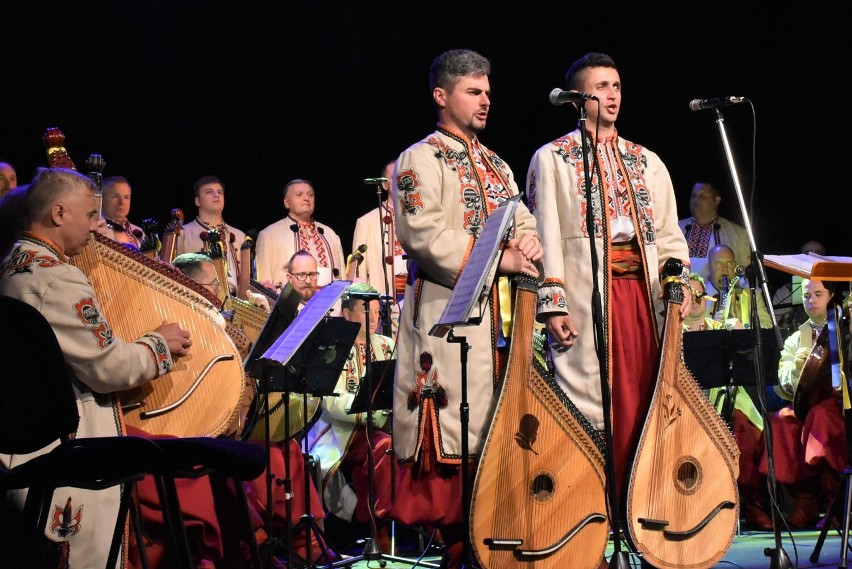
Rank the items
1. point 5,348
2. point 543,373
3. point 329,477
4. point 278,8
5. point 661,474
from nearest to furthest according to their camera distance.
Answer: point 5,348, point 543,373, point 661,474, point 329,477, point 278,8

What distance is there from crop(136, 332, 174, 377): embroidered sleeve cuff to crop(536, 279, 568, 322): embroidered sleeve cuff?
57.0 inches

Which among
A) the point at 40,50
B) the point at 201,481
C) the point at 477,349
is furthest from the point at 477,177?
the point at 40,50

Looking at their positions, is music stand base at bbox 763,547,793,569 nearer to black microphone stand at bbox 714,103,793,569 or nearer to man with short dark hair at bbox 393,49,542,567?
black microphone stand at bbox 714,103,793,569

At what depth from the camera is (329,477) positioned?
19.7 feet

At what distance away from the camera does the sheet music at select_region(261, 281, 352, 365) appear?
385 cm

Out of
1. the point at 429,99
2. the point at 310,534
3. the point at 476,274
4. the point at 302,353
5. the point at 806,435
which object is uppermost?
the point at 429,99

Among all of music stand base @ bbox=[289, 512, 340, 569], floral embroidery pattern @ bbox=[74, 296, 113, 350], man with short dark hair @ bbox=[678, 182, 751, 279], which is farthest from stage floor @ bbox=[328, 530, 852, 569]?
man with short dark hair @ bbox=[678, 182, 751, 279]

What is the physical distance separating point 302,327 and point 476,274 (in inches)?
39.6

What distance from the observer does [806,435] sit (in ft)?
21.0

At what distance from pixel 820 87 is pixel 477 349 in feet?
21.2

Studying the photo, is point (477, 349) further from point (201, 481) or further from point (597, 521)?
point (201, 481)

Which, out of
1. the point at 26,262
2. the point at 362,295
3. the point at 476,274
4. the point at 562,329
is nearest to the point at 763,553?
the point at 562,329

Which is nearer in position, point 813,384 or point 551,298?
point 551,298

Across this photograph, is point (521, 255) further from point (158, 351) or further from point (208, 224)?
point (208, 224)
